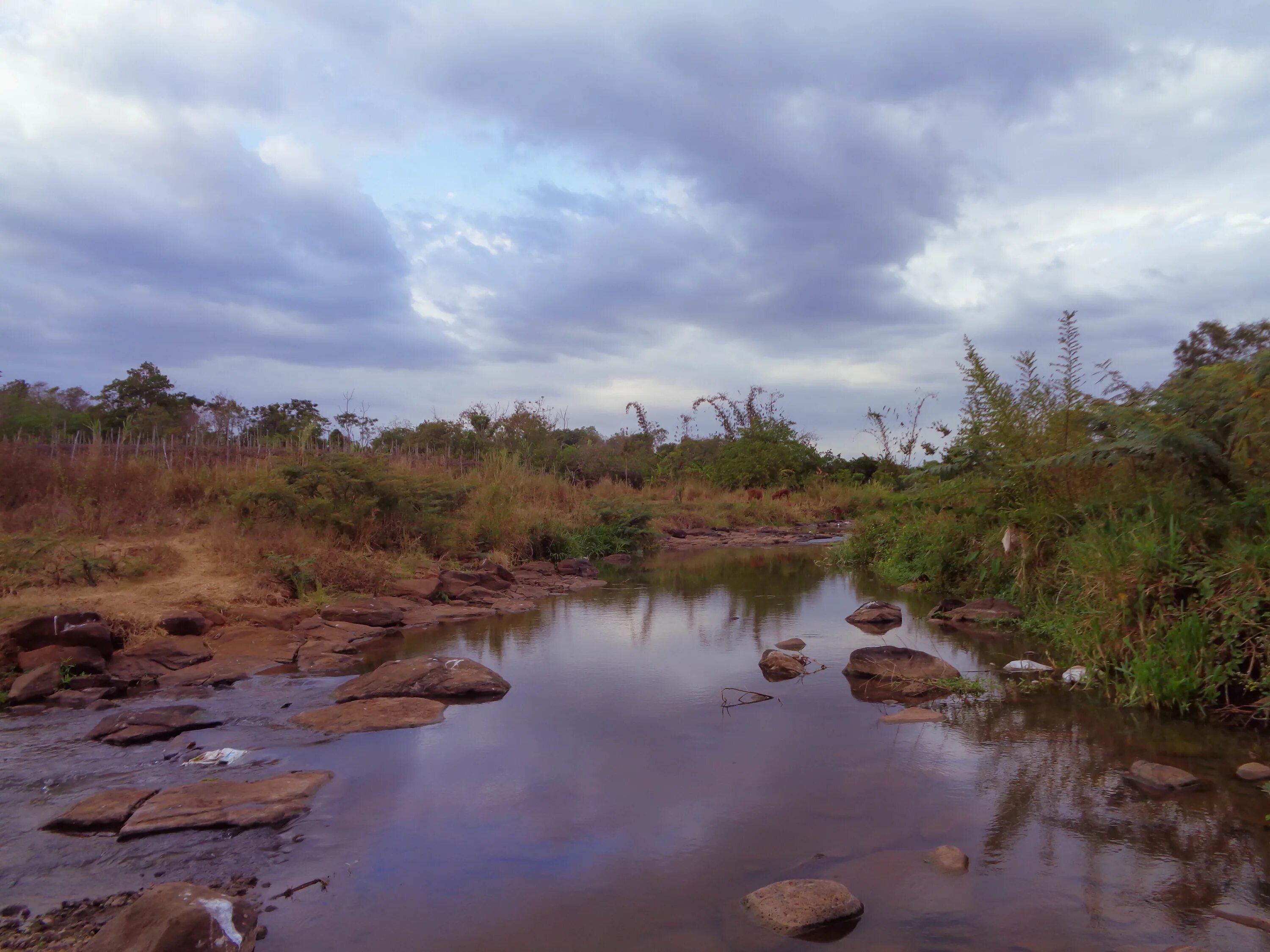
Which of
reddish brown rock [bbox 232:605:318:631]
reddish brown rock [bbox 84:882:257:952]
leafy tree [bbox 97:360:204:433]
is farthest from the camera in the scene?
leafy tree [bbox 97:360:204:433]

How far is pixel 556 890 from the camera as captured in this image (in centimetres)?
358

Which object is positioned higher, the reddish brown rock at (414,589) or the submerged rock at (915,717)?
the reddish brown rock at (414,589)

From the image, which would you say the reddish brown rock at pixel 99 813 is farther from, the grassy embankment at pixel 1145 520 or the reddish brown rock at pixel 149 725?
the grassy embankment at pixel 1145 520

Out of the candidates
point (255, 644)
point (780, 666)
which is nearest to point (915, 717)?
point (780, 666)

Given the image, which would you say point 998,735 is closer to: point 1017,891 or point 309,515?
point 1017,891

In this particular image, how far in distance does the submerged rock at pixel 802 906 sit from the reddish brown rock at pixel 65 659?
20.4ft

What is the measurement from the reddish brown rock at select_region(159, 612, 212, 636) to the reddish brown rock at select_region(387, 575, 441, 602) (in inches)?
113

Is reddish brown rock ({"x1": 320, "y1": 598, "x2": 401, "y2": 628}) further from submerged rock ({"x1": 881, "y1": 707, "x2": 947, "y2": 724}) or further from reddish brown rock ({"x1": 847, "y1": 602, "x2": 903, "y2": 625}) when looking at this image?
submerged rock ({"x1": 881, "y1": 707, "x2": 947, "y2": 724})

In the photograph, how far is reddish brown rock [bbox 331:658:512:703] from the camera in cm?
659

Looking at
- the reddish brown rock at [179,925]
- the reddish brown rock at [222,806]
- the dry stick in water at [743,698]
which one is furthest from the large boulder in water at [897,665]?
the reddish brown rock at [179,925]

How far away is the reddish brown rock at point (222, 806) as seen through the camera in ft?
13.6

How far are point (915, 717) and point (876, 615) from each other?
3636mm

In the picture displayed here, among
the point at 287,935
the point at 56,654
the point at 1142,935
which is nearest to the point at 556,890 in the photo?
the point at 287,935

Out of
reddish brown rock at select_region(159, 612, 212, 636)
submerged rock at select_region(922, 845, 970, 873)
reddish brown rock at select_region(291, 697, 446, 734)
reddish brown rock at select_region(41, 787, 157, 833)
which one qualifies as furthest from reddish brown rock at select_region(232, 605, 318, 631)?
submerged rock at select_region(922, 845, 970, 873)
